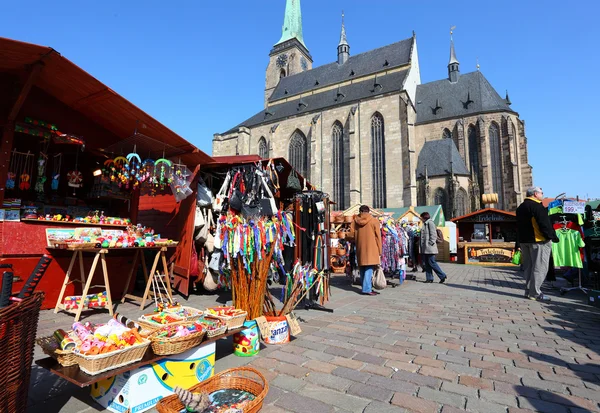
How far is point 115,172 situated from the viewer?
19.7 ft

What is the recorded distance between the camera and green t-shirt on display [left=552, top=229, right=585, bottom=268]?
6891 millimetres

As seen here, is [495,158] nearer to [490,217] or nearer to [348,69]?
[490,217]

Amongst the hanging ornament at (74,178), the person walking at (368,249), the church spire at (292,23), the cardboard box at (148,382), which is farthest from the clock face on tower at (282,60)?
the cardboard box at (148,382)

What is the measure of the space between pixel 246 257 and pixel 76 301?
9.37 feet

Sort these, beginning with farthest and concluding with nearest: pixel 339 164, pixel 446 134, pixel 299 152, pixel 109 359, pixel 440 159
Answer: pixel 299 152 → pixel 446 134 → pixel 339 164 → pixel 440 159 → pixel 109 359

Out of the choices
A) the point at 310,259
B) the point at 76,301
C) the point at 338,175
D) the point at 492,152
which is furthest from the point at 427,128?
the point at 76,301

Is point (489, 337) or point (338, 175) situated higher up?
point (338, 175)

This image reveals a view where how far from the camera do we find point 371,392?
7.50 feet

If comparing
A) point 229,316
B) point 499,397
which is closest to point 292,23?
point 229,316

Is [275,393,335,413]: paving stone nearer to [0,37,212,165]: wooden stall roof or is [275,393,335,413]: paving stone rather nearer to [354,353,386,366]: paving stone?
[354,353,386,366]: paving stone

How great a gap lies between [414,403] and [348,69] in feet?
147

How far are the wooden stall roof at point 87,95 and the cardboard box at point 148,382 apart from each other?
157 inches

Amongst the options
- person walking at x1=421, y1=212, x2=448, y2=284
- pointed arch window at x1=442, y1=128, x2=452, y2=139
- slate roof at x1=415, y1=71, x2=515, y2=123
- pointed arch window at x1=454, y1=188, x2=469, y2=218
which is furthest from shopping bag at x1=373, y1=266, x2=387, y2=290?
slate roof at x1=415, y1=71, x2=515, y2=123

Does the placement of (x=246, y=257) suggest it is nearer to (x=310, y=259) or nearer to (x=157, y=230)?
(x=310, y=259)
